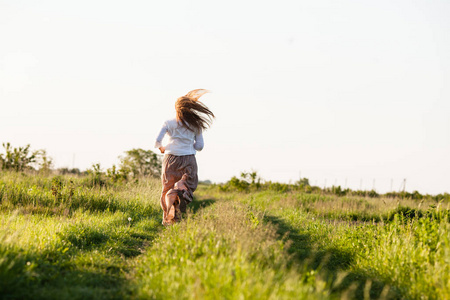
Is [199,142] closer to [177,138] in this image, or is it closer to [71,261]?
[177,138]

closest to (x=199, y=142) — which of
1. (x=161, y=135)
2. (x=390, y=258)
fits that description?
(x=161, y=135)

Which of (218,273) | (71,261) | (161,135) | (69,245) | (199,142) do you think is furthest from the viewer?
(199,142)

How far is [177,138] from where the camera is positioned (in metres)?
8.59

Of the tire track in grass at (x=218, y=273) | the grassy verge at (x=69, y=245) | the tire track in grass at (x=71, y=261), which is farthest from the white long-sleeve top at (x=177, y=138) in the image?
the tire track in grass at (x=218, y=273)

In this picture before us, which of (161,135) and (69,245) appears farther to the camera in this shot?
(161,135)

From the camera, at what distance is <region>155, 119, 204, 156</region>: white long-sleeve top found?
8492 millimetres

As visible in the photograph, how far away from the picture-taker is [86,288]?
4.45m

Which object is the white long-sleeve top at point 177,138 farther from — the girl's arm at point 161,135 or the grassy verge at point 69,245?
the grassy verge at point 69,245

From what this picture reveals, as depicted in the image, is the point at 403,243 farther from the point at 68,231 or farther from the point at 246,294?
the point at 68,231

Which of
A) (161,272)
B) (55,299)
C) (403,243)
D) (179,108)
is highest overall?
(179,108)

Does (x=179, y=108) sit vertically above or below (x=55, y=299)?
above

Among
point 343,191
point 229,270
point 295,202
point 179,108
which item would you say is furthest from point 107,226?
point 343,191

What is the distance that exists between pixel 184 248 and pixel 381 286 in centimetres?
273

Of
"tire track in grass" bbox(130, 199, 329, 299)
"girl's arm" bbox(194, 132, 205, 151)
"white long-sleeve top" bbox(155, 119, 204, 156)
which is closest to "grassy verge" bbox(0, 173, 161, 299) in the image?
"tire track in grass" bbox(130, 199, 329, 299)
